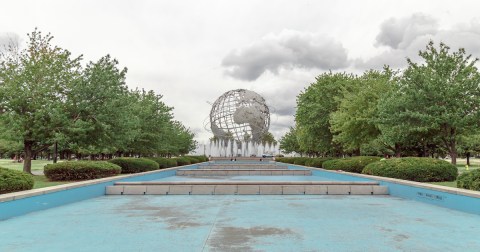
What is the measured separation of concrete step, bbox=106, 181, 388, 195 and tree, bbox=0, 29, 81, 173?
661 cm

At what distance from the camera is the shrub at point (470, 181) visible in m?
11.6

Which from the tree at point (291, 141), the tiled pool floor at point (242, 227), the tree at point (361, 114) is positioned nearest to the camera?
the tiled pool floor at point (242, 227)

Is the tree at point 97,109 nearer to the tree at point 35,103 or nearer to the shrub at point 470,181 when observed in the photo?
the tree at point 35,103

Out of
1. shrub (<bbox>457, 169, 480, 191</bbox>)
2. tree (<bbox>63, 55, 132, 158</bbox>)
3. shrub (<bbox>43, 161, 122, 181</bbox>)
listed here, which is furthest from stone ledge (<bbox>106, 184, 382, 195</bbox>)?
tree (<bbox>63, 55, 132, 158</bbox>)

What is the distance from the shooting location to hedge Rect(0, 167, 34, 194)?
1068 centimetres

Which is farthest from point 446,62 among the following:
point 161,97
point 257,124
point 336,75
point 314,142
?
point 257,124

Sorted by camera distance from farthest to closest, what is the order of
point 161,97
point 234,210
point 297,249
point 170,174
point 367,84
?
point 161,97 < point 367,84 < point 170,174 < point 234,210 < point 297,249

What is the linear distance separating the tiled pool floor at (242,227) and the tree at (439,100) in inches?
420

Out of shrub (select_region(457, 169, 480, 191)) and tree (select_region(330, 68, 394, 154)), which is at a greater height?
tree (select_region(330, 68, 394, 154))

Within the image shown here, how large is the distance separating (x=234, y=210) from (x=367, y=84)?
23191 mm

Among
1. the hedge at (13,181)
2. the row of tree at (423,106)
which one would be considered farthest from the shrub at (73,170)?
the row of tree at (423,106)

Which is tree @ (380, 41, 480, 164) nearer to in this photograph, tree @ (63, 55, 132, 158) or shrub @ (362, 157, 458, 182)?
shrub @ (362, 157, 458, 182)

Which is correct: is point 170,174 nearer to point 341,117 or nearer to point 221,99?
point 341,117

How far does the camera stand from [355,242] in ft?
22.9
